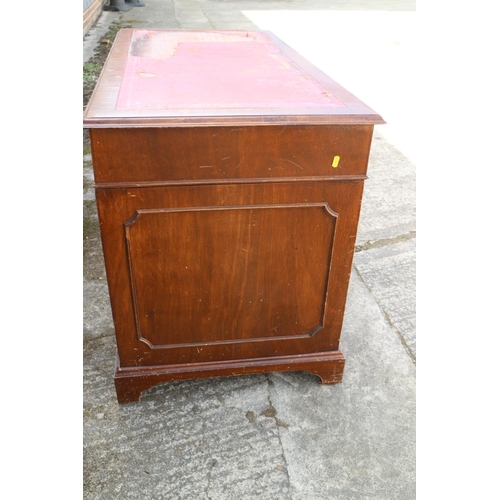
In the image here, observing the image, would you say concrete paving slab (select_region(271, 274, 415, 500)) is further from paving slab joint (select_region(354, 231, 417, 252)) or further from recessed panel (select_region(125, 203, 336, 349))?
paving slab joint (select_region(354, 231, 417, 252))

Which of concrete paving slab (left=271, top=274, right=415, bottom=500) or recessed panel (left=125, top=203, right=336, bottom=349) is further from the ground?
recessed panel (left=125, top=203, right=336, bottom=349)

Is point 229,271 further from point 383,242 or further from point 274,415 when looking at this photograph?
point 383,242

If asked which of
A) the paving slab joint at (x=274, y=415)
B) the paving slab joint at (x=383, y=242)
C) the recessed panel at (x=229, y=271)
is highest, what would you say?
the recessed panel at (x=229, y=271)

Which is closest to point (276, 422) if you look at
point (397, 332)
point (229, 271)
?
point (229, 271)

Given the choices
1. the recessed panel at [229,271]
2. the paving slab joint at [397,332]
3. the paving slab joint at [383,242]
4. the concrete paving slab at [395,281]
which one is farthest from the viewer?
the paving slab joint at [383,242]

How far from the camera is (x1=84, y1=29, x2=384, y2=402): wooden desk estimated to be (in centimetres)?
127

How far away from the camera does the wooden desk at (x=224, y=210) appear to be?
50.1 inches

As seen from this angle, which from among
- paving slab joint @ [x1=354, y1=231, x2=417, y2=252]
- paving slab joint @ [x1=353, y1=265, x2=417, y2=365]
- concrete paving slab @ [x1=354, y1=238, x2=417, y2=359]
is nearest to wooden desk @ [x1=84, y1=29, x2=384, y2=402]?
paving slab joint @ [x1=353, y1=265, x2=417, y2=365]

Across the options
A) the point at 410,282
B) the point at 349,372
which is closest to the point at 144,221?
the point at 349,372

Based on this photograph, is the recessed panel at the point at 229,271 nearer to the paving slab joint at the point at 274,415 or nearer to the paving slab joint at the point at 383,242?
the paving slab joint at the point at 274,415

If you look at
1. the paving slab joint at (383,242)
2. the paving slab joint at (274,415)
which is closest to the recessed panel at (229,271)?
the paving slab joint at (274,415)

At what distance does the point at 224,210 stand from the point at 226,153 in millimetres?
172

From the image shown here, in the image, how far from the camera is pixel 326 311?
1.62m

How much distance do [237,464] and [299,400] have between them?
1.08 ft
